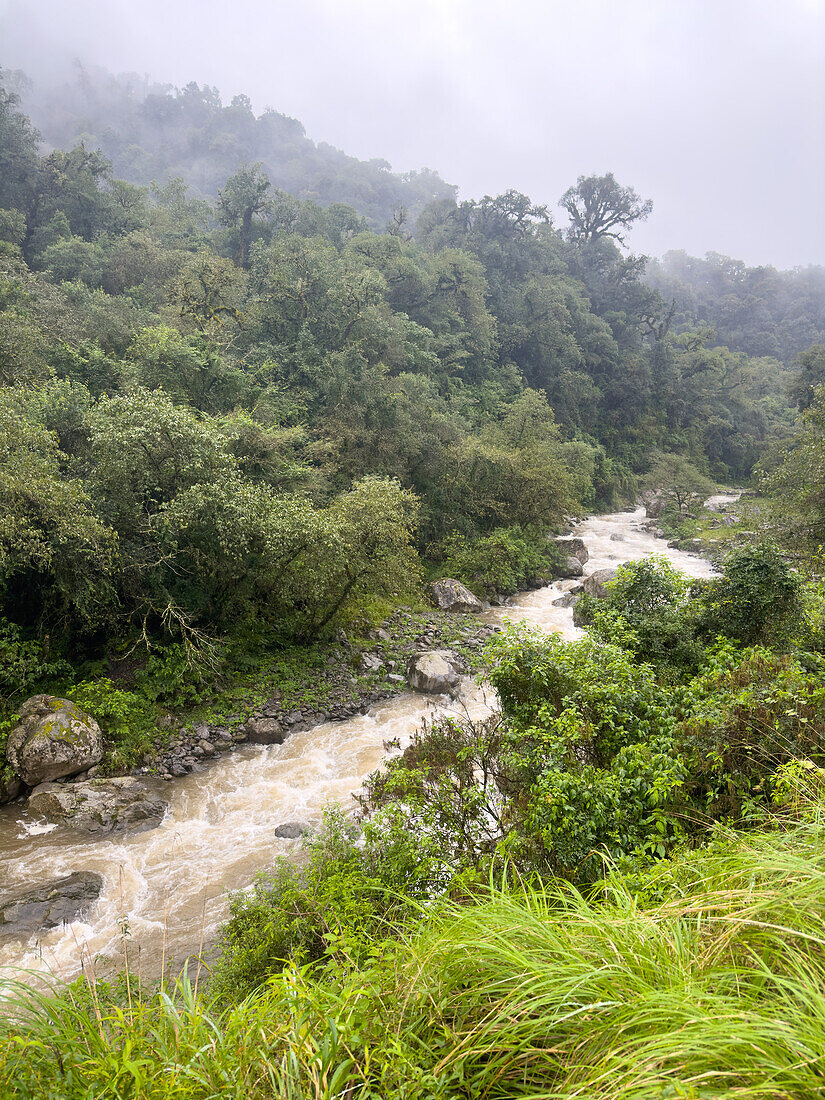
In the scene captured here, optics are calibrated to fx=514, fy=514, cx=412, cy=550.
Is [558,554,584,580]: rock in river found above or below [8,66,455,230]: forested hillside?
below

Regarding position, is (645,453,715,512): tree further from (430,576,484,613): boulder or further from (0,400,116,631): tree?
(0,400,116,631): tree

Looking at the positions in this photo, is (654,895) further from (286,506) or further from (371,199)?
(371,199)

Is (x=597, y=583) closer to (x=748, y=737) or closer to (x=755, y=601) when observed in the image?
(x=755, y=601)

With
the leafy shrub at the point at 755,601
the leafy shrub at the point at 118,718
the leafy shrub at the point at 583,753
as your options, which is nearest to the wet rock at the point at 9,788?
the leafy shrub at the point at 118,718

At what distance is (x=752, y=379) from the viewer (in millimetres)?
48938

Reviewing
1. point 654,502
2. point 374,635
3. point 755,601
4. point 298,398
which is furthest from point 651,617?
point 654,502

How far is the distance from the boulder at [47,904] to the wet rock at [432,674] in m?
7.71

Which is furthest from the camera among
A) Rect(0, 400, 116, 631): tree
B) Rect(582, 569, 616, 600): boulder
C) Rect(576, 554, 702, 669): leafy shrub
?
Rect(582, 569, 616, 600): boulder

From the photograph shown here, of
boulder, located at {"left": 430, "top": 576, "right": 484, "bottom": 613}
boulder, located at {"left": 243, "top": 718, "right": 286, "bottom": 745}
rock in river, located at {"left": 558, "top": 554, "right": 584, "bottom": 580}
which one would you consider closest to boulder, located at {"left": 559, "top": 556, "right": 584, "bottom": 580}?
rock in river, located at {"left": 558, "top": 554, "right": 584, "bottom": 580}

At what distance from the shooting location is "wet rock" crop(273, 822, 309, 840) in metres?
8.69

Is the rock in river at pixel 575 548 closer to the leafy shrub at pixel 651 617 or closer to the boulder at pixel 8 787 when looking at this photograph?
the leafy shrub at pixel 651 617

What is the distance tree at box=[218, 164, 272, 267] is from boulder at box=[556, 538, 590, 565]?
29.2 meters

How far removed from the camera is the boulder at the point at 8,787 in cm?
902

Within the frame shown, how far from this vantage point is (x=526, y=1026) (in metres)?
1.80
